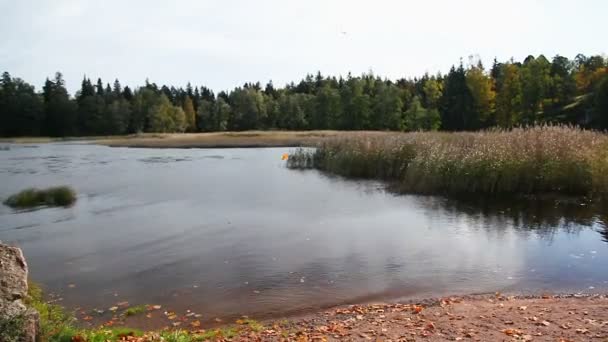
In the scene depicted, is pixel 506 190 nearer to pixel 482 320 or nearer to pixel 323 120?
pixel 482 320

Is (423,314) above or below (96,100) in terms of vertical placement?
below

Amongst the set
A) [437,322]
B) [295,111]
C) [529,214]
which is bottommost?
[529,214]

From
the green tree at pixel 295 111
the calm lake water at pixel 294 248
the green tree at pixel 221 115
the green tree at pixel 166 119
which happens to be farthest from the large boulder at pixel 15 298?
the green tree at pixel 221 115

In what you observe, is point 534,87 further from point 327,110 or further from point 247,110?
point 247,110

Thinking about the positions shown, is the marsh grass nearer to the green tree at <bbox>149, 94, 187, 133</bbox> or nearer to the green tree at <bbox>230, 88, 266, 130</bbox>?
the green tree at <bbox>149, 94, 187, 133</bbox>

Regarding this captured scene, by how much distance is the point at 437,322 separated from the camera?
23.9 feet

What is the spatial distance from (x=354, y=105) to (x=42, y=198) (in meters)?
71.7

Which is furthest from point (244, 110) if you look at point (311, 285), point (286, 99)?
point (311, 285)

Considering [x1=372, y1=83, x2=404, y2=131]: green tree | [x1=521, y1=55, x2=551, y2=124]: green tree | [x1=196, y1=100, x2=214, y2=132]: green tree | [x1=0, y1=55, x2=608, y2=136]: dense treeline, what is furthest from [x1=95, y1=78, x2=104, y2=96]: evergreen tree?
[x1=521, y1=55, x2=551, y2=124]: green tree

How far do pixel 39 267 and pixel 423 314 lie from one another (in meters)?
9.63

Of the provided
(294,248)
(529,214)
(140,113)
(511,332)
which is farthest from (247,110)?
(511,332)

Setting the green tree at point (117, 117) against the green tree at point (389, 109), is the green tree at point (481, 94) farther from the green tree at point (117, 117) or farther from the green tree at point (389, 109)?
the green tree at point (117, 117)

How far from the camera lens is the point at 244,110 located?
109 meters

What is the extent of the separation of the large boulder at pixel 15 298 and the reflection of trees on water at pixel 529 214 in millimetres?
12911
